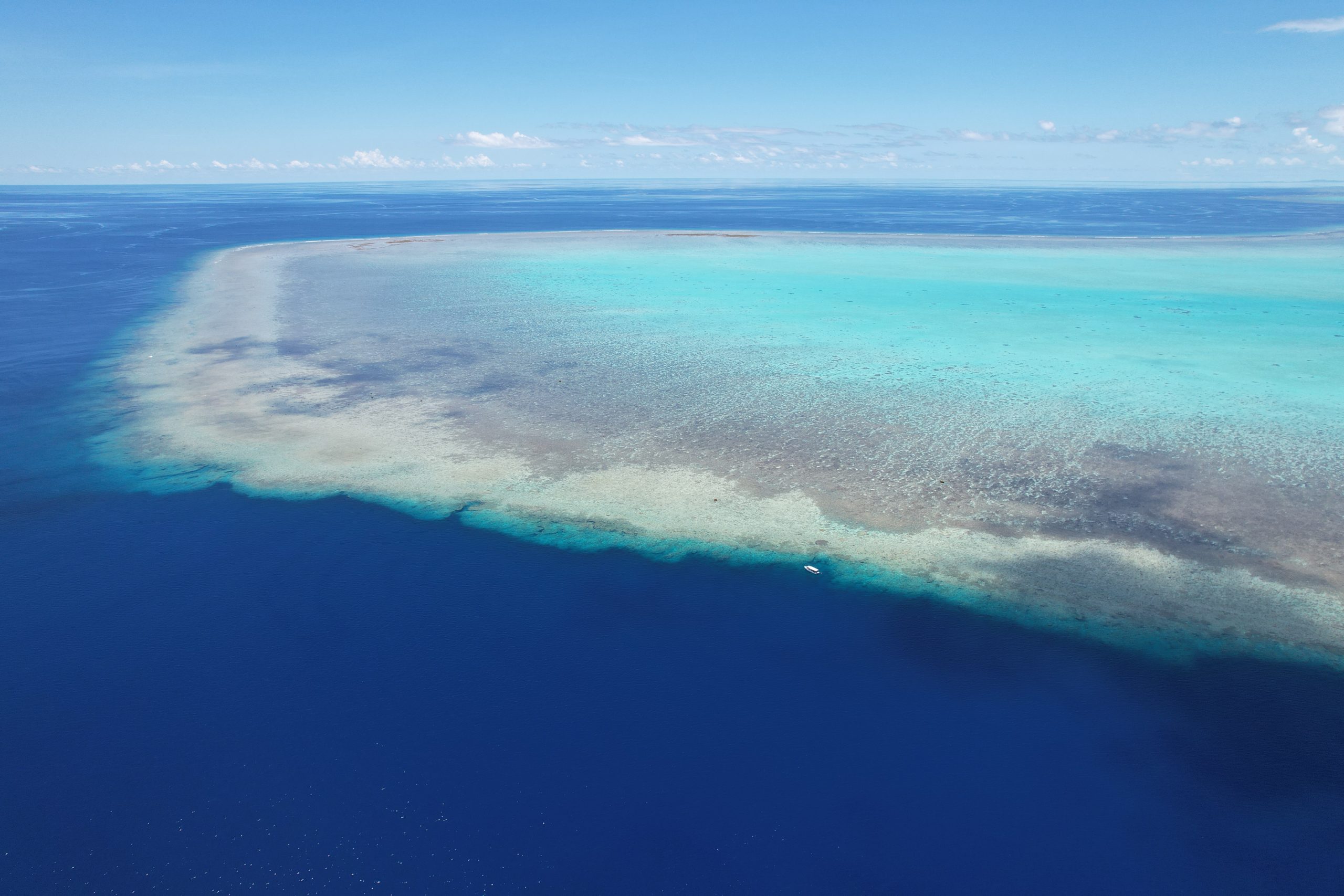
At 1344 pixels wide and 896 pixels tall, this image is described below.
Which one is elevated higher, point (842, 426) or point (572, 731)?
point (842, 426)

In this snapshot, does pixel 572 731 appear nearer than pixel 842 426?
Yes

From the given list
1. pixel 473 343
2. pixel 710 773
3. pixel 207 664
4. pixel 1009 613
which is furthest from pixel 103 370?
pixel 1009 613

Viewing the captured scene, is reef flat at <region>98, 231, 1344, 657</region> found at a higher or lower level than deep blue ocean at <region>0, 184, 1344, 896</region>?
higher

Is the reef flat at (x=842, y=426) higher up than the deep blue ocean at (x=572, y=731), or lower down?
higher up

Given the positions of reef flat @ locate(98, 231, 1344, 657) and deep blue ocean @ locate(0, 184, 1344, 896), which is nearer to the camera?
deep blue ocean @ locate(0, 184, 1344, 896)

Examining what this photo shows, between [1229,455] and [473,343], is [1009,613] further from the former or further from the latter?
[473,343]
